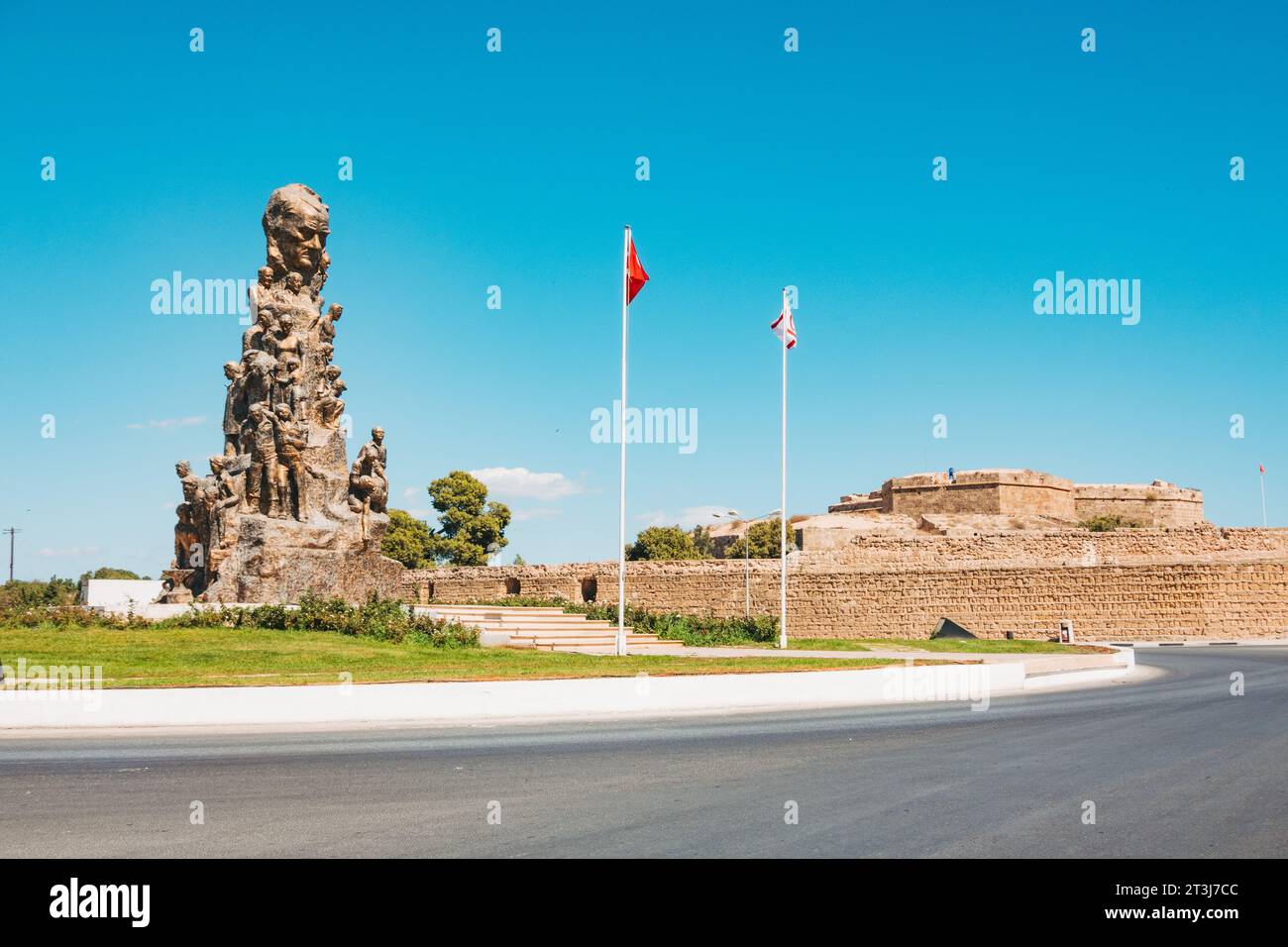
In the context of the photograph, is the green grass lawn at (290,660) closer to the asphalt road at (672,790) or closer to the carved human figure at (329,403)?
the asphalt road at (672,790)

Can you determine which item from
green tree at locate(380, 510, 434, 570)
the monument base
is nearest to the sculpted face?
the monument base

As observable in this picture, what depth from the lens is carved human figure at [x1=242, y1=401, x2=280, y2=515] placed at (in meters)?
25.7

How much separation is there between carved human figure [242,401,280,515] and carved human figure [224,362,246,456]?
5.17 feet

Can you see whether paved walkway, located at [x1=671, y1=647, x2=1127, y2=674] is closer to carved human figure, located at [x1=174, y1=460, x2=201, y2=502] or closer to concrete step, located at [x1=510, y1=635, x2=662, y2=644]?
concrete step, located at [x1=510, y1=635, x2=662, y2=644]

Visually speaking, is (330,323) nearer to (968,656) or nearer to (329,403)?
(329,403)

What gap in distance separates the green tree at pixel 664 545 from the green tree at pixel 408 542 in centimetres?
1361

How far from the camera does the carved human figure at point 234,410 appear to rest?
27.5 meters

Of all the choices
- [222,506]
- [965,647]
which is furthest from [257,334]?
[965,647]

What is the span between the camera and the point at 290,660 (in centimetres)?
1866

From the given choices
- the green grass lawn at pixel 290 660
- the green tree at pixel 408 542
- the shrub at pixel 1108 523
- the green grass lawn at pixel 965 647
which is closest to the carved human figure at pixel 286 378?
the green grass lawn at pixel 290 660

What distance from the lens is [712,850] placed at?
635 cm
